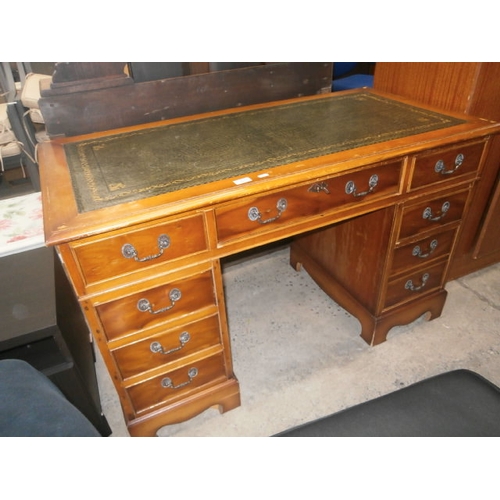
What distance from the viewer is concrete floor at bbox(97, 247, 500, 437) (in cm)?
164

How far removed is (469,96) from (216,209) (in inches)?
49.3

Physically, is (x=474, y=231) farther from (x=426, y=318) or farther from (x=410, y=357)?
(x=410, y=357)

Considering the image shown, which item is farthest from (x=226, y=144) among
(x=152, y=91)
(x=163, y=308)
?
(x=163, y=308)

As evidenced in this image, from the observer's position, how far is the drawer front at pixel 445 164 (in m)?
1.40

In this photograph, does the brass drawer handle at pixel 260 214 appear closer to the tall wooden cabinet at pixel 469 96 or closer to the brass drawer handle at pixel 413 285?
the brass drawer handle at pixel 413 285

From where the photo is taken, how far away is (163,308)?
48.3 inches

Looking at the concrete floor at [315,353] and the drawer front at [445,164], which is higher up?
the drawer front at [445,164]

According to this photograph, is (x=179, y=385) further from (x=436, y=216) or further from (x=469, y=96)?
(x=469, y=96)

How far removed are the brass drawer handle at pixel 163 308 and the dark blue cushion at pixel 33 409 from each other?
1.05 feet

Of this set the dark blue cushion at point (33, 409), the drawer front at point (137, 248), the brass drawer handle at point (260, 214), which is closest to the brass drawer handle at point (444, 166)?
the brass drawer handle at point (260, 214)

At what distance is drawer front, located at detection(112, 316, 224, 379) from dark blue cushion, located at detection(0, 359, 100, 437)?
0.30 m

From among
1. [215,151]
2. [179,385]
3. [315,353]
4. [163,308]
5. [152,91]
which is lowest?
[315,353]

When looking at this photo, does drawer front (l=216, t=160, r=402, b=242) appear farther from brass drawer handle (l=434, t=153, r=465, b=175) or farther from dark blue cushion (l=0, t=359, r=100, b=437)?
dark blue cushion (l=0, t=359, r=100, b=437)

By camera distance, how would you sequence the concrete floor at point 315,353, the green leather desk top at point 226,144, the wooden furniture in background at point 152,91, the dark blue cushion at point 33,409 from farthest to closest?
the concrete floor at point 315,353, the wooden furniture in background at point 152,91, the green leather desk top at point 226,144, the dark blue cushion at point 33,409
